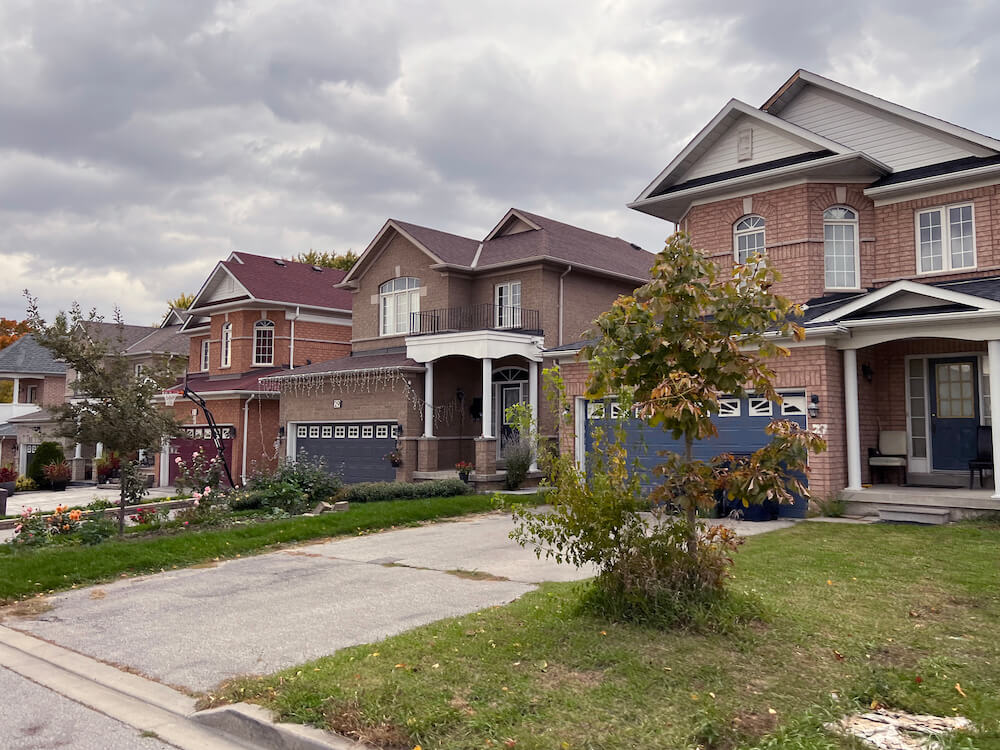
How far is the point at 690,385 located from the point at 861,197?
13.0m

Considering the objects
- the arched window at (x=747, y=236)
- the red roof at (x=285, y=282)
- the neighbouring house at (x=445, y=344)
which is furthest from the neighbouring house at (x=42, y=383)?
the arched window at (x=747, y=236)

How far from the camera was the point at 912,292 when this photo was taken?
45.3 ft

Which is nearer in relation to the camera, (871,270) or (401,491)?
(871,270)

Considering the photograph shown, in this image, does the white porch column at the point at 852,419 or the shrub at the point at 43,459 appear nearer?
the white porch column at the point at 852,419

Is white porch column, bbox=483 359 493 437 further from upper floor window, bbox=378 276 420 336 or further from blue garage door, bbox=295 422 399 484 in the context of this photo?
upper floor window, bbox=378 276 420 336

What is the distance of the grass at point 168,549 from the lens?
9977 millimetres

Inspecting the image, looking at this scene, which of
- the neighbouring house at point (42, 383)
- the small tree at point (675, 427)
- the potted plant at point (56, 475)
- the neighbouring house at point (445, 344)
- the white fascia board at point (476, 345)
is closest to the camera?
the small tree at point (675, 427)

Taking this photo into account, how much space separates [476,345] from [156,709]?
15681 millimetres

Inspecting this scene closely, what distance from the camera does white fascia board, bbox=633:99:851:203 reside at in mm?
16141

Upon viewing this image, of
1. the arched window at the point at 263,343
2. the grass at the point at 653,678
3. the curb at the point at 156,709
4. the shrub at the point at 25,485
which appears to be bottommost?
the shrub at the point at 25,485

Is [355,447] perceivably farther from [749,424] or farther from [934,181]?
[934,181]

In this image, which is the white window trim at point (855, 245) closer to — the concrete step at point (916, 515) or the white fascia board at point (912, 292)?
the white fascia board at point (912, 292)

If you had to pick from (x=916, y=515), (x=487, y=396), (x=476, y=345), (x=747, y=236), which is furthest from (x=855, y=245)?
(x=487, y=396)

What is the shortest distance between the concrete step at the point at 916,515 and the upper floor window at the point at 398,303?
50.0ft
